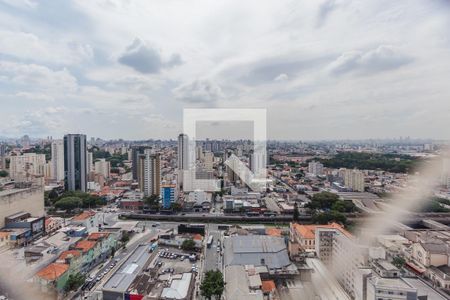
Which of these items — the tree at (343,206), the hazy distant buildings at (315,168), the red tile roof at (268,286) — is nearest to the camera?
the red tile roof at (268,286)

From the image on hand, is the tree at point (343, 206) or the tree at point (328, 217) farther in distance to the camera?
the tree at point (343, 206)

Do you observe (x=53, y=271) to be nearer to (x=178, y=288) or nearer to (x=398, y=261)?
(x=178, y=288)

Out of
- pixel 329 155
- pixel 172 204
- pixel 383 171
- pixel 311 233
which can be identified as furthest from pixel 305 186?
pixel 311 233

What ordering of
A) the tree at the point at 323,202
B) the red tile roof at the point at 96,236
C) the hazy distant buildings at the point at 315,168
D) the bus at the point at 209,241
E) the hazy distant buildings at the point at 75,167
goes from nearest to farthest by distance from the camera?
the red tile roof at the point at 96,236 → the bus at the point at 209,241 → the tree at the point at 323,202 → the hazy distant buildings at the point at 75,167 → the hazy distant buildings at the point at 315,168

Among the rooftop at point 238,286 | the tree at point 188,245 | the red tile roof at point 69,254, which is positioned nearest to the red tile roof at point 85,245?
the red tile roof at point 69,254

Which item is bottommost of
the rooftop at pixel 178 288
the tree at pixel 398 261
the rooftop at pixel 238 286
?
the tree at pixel 398 261

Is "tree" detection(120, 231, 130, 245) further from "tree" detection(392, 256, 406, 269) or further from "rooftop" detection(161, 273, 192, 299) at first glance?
"tree" detection(392, 256, 406, 269)

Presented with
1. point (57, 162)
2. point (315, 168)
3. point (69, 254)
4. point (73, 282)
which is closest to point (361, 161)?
point (315, 168)

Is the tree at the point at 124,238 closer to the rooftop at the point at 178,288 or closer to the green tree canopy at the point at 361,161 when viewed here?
the rooftop at the point at 178,288
